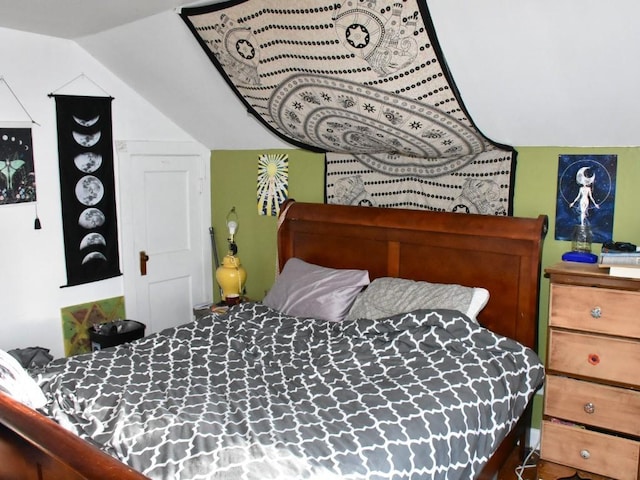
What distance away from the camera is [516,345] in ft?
8.85

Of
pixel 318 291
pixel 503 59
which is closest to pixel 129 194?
pixel 318 291

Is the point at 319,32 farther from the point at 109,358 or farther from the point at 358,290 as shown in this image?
the point at 109,358

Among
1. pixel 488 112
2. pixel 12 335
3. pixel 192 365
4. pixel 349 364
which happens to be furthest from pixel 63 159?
pixel 488 112

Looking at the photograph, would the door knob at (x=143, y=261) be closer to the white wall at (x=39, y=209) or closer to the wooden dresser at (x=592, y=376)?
the white wall at (x=39, y=209)

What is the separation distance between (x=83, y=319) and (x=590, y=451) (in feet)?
9.74

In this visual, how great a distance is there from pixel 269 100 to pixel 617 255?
6.35 ft

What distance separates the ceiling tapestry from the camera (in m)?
2.49

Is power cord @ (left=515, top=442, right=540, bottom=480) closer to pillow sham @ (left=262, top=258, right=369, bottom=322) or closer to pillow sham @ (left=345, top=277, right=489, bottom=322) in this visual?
pillow sham @ (left=345, top=277, right=489, bottom=322)

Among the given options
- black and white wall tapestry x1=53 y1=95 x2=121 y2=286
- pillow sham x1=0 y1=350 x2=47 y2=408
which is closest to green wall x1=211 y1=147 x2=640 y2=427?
black and white wall tapestry x1=53 y1=95 x2=121 y2=286

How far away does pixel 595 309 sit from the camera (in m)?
2.50

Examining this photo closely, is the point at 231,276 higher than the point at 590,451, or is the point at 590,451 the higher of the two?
the point at 231,276

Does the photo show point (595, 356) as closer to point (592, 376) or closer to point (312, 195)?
point (592, 376)

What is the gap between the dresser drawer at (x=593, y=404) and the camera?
248 centimetres

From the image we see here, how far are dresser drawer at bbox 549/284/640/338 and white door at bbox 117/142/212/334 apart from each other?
2635mm
